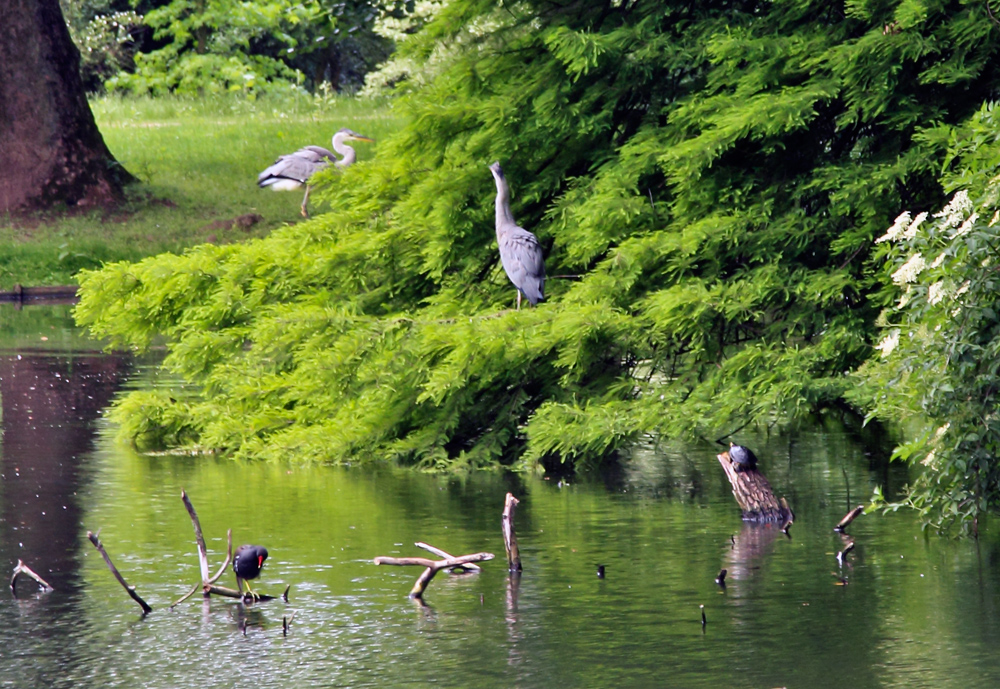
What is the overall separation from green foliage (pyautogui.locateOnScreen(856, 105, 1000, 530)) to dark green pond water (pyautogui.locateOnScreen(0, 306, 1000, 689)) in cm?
45

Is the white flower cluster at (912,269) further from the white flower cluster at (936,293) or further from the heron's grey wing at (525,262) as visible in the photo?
the heron's grey wing at (525,262)

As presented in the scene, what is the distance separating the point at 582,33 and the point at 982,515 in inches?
194

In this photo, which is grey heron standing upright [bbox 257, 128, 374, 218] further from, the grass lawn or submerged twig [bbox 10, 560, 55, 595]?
submerged twig [bbox 10, 560, 55, 595]

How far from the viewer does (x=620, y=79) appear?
13.9 meters

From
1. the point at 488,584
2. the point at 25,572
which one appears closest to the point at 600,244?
the point at 488,584

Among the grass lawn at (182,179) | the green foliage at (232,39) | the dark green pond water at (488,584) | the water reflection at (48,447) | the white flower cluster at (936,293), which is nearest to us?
the dark green pond water at (488,584)

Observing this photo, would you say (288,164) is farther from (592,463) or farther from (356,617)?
(356,617)

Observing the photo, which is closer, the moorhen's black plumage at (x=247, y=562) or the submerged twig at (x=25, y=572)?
the submerged twig at (x=25, y=572)

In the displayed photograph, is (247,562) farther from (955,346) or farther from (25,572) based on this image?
(955,346)

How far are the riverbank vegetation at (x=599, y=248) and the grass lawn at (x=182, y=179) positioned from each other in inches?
372

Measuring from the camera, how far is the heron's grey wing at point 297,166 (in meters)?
30.8

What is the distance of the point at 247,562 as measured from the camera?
8.86 m

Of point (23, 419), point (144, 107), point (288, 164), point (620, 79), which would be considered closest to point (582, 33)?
point (620, 79)

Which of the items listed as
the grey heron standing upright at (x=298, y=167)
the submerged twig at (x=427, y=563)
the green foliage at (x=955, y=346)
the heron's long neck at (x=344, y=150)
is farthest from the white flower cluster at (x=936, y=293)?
the grey heron standing upright at (x=298, y=167)
